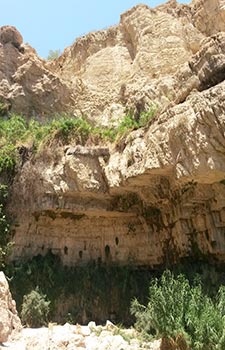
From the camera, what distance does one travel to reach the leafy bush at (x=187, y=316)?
8.46 metres

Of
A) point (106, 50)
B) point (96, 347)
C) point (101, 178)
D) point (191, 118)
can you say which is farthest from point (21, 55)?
point (96, 347)

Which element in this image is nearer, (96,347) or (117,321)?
(96,347)

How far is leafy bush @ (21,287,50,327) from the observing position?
1229 centimetres

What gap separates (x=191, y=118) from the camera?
11.1 meters

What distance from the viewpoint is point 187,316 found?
892 cm

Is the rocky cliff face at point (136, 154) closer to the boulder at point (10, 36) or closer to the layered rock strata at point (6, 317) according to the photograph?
the boulder at point (10, 36)

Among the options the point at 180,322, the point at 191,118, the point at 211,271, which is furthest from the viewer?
the point at 211,271

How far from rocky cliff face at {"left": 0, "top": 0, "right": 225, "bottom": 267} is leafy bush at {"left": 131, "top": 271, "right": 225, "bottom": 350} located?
3.20m

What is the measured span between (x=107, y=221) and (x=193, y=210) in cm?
334

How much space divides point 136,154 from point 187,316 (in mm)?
5182

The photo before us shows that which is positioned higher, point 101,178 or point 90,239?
point 101,178

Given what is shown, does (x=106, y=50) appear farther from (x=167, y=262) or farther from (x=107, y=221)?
(x=167, y=262)

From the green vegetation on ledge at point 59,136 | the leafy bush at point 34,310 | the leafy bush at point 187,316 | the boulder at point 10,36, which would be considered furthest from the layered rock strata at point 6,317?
the boulder at point 10,36

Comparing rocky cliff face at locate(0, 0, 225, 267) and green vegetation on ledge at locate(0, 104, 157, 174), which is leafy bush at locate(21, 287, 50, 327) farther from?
green vegetation on ledge at locate(0, 104, 157, 174)
